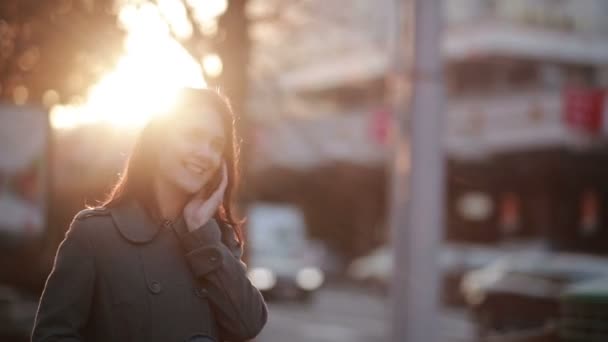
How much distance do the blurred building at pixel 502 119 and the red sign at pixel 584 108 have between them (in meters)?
0.03

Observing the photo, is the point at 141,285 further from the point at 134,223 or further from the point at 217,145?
the point at 217,145

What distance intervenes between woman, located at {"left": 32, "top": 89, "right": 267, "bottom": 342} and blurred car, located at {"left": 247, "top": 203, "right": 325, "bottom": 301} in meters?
24.8

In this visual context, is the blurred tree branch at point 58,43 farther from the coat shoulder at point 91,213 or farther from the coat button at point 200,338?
the coat button at point 200,338

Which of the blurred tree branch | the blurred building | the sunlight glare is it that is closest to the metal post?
the sunlight glare

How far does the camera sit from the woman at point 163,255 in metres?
2.62

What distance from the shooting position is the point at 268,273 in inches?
1139

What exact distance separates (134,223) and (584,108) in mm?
28722

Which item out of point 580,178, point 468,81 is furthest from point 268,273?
point 468,81

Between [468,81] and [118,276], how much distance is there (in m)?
39.8

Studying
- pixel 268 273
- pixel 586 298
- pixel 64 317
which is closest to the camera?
pixel 64 317

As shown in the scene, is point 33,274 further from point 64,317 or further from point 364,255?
point 364,255

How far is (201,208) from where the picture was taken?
2.81 metres

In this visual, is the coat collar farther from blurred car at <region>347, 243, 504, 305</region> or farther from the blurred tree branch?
blurred car at <region>347, 243, 504, 305</region>

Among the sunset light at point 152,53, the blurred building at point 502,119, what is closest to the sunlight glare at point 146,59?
the sunset light at point 152,53
